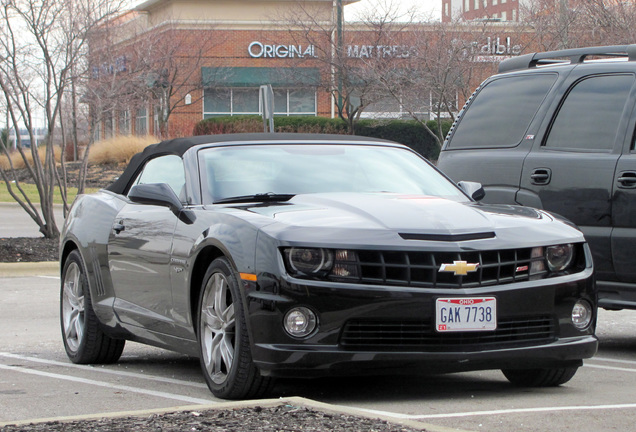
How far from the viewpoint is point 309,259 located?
5.58m

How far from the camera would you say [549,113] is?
8.38 meters

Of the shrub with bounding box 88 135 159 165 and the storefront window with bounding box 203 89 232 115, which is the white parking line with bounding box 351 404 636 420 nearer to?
the shrub with bounding box 88 135 159 165

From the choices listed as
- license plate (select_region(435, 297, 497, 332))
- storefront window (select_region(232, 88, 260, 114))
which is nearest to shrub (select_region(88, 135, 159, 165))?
storefront window (select_region(232, 88, 260, 114))

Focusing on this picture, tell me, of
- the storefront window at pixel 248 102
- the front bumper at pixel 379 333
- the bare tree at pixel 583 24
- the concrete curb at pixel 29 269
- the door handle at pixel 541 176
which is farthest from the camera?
the storefront window at pixel 248 102

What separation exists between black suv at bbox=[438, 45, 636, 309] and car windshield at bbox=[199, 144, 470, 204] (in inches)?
43.3

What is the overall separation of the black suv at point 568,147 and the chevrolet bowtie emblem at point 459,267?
2270mm

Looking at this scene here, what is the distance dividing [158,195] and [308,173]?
903 millimetres

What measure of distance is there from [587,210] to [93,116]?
46.0ft

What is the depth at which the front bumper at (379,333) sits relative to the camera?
18.1 ft

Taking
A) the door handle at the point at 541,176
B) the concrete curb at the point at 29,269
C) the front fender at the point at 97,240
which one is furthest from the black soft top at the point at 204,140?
the concrete curb at the point at 29,269

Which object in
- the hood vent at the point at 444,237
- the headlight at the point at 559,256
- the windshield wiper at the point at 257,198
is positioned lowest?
the headlight at the point at 559,256

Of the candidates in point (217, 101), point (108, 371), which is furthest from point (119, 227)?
point (217, 101)

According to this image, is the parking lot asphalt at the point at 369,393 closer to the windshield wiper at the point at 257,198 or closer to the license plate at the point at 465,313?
the license plate at the point at 465,313

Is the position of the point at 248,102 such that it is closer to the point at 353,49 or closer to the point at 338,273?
the point at 353,49
